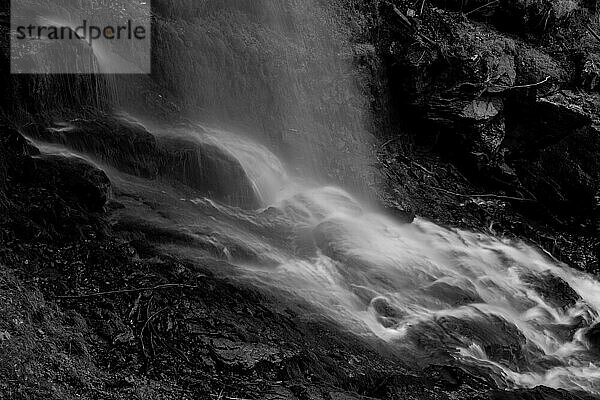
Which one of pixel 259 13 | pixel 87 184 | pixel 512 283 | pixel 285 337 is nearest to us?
pixel 285 337

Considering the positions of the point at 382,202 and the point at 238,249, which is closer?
the point at 238,249

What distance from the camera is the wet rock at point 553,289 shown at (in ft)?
27.9

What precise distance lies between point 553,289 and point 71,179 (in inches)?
259

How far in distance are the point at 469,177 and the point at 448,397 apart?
680 centimetres

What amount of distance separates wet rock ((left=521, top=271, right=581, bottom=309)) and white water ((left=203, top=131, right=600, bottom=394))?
0.03 m

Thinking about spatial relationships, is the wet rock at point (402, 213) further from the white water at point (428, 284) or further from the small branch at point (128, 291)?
the small branch at point (128, 291)

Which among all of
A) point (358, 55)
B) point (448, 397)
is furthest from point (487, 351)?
point (358, 55)

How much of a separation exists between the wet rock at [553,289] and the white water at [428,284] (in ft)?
0.09

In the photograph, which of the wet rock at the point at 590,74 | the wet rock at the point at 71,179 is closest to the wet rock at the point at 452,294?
the wet rock at the point at 71,179

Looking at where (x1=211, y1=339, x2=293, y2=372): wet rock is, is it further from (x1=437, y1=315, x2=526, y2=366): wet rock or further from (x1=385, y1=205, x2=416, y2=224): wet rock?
(x1=385, y1=205, x2=416, y2=224): wet rock

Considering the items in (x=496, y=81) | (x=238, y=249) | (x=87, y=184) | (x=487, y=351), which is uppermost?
(x=496, y=81)

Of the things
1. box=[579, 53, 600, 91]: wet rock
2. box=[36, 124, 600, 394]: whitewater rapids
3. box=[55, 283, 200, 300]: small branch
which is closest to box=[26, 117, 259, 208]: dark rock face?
box=[36, 124, 600, 394]: whitewater rapids

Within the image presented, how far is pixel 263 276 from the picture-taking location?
20.6 feet

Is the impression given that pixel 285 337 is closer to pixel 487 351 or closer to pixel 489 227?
pixel 487 351
